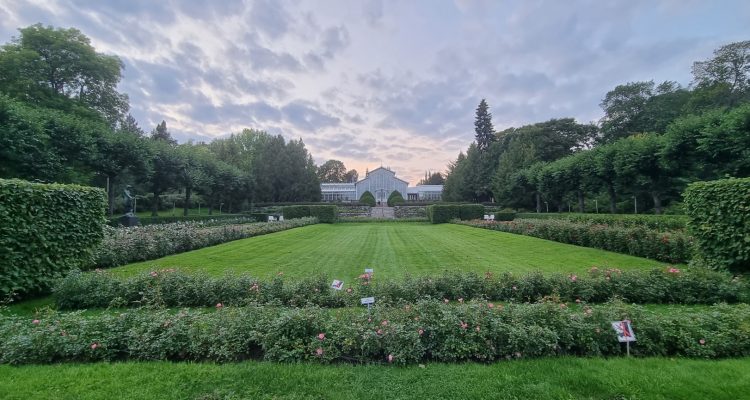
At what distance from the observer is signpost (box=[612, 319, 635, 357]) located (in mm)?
3389

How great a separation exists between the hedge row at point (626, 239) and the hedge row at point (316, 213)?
17220 mm

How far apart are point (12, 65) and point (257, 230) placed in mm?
22810

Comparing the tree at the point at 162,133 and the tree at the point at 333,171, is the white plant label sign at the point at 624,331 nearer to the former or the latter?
the tree at the point at 162,133

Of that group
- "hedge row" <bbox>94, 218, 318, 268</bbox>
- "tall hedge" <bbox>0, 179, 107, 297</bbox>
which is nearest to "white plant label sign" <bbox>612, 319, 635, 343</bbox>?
"tall hedge" <bbox>0, 179, 107, 297</bbox>

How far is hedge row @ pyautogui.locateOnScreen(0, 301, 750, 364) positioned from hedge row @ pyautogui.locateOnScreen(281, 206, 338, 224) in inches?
946

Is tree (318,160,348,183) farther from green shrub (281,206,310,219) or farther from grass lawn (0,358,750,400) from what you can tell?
grass lawn (0,358,750,400)

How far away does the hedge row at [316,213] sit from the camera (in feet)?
92.1

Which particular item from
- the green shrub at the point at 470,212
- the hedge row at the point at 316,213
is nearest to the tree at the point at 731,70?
the green shrub at the point at 470,212

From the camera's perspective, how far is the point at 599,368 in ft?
10.4

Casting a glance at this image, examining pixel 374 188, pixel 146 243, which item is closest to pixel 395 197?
pixel 374 188

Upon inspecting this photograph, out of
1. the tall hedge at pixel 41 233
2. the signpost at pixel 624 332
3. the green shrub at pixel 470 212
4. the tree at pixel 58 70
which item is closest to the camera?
the signpost at pixel 624 332

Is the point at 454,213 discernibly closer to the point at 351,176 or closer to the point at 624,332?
the point at 624,332

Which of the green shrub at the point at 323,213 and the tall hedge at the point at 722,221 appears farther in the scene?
the green shrub at the point at 323,213

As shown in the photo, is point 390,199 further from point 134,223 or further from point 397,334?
point 397,334
